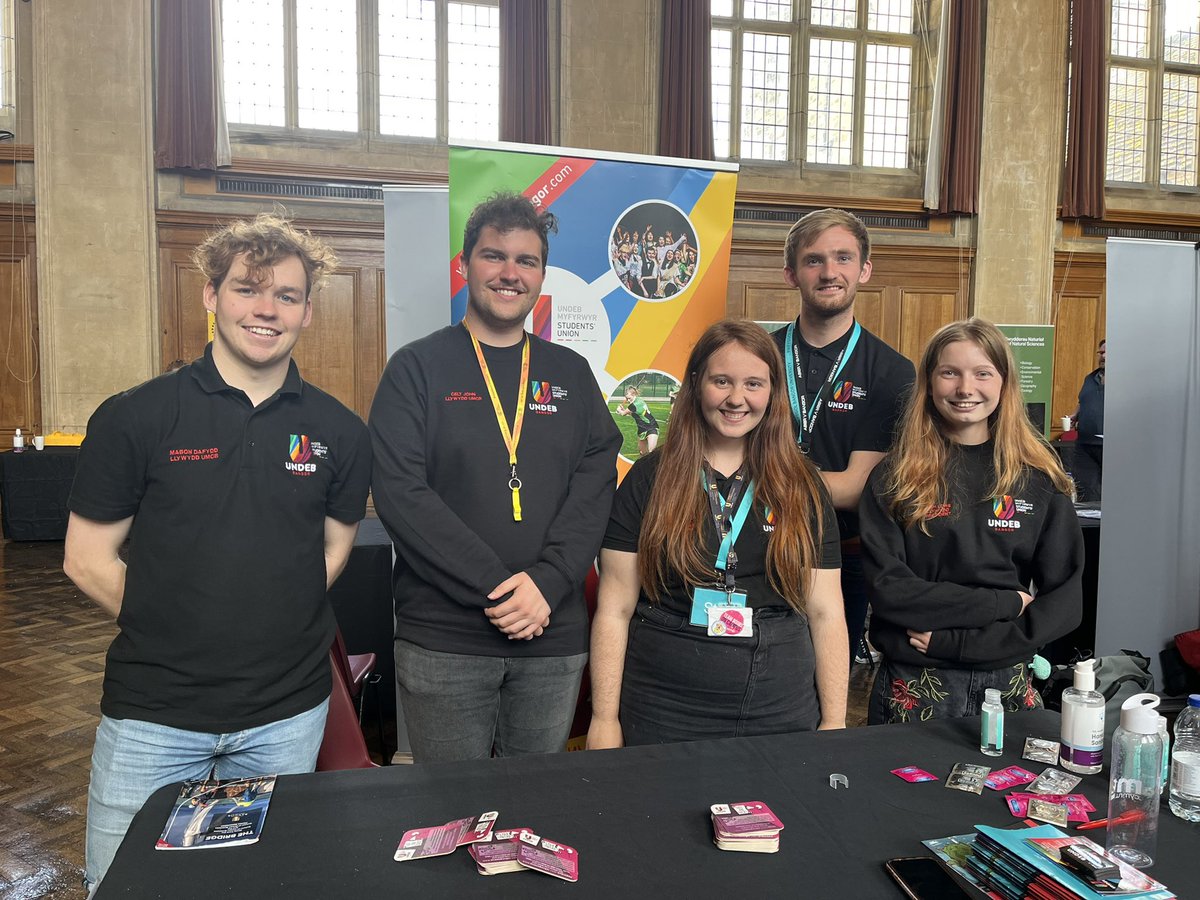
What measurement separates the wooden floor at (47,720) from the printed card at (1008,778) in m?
2.31

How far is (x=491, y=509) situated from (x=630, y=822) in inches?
32.0

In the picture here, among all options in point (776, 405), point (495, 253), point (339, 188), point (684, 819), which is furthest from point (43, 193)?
point (684, 819)

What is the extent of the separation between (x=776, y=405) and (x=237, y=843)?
1.31 metres

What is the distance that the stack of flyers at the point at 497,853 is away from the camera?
1.18m

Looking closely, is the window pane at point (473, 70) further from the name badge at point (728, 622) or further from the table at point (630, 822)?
the table at point (630, 822)

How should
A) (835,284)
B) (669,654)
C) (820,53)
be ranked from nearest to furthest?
1. (669,654)
2. (835,284)
3. (820,53)

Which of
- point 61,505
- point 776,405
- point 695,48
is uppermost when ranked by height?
point 695,48

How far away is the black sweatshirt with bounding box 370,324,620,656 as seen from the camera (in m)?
1.89

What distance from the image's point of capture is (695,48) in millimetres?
8414

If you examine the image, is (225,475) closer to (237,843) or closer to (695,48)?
(237,843)

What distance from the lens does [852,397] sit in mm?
2467


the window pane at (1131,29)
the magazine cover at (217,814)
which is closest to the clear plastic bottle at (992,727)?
the magazine cover at (217,814)

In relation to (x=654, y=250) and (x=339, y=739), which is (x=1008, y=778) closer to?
(x=339, y=739)

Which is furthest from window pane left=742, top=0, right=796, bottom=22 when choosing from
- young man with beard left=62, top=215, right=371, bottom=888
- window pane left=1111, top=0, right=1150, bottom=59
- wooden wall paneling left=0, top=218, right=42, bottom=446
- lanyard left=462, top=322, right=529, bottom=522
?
young man with beard left=62, top=215, right=371, bottom=888
